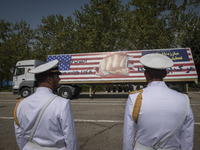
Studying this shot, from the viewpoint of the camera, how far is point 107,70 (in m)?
11.8

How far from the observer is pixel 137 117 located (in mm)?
1458

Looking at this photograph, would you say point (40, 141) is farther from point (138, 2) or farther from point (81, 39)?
point (138, 2)

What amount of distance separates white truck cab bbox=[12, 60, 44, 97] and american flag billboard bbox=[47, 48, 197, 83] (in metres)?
2.01

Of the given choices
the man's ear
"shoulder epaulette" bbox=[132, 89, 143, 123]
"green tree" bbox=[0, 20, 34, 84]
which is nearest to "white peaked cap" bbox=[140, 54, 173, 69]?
"shoulder epaulette" bbox=[132, 89, 143, 123]

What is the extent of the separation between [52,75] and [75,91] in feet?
34.9

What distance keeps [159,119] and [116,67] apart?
34.0 feet

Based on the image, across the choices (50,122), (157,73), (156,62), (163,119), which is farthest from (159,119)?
(50,122)

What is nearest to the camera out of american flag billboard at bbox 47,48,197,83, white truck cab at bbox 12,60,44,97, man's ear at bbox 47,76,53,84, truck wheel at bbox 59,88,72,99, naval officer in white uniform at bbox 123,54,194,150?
naval officer in white uniform at bbox 123,54,194,150

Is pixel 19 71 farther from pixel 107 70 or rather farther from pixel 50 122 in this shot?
pixel 50 122

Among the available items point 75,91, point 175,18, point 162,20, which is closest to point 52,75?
point 75,91

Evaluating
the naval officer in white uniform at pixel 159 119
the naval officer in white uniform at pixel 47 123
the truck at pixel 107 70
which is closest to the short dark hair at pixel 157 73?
the naval officer in white uniform at pixel 159 119

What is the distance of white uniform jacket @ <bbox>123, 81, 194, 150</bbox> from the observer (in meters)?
1.40

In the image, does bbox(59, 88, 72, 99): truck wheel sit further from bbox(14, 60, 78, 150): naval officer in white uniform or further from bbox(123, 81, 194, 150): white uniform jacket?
bbox(123, 81, 194, 150): white uniform jacket

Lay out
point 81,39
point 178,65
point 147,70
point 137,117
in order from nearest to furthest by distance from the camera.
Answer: point 137,117, point 147,70, point 178,65, point 81,39
